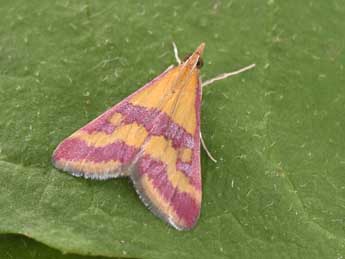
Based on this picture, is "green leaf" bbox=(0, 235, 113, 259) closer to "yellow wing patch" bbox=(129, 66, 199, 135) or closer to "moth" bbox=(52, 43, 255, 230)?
"moth" bbox=(52, 43, 255, 230)

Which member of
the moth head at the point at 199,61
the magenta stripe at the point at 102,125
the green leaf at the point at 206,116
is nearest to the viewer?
the green leaf at the point at 206,116

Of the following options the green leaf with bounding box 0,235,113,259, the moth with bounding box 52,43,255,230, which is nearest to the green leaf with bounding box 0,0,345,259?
the moth with bounding box 52,43,255,230

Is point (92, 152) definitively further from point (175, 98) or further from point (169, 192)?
point (175, 98)

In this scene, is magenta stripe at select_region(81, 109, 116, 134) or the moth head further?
the moth head

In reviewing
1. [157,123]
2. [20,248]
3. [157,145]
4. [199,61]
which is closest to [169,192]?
[157,145]

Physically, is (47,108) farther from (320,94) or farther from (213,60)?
(320,94)

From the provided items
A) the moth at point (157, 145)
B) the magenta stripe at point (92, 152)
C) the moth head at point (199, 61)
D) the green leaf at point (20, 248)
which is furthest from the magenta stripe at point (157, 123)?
the green leaf at point (20, 248)

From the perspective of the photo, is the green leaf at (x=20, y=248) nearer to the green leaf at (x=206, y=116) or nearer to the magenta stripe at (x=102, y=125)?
the green leaf at (x=206, y=116)
